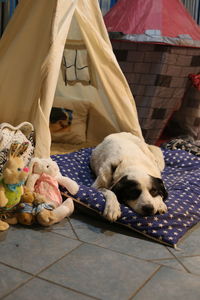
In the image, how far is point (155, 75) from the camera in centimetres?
416

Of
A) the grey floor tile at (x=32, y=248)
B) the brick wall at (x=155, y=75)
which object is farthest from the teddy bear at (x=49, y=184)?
the brick wall at (x=155, y=75)

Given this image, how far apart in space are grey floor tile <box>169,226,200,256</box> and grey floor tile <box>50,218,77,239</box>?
0.54 meters

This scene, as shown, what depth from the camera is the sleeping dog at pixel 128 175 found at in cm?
243

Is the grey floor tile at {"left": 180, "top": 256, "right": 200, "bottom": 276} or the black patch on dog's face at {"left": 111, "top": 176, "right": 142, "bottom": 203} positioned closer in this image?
the grey floor tile at {"left": 180, "top": 256, "right": 200, "bottom": 276}

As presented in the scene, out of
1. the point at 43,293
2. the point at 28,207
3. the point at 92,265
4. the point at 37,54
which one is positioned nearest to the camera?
the point at 43,293

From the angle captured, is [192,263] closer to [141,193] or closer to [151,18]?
[141,193]

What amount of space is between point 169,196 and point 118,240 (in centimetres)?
63

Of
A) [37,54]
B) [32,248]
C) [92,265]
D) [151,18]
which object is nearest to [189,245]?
[92,265]

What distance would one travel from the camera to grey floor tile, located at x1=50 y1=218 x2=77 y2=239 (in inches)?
89.8

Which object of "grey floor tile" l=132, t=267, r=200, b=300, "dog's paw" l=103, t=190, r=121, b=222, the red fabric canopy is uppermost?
the red fabric canopy

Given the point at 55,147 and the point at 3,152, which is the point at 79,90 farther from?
the point at 3,152

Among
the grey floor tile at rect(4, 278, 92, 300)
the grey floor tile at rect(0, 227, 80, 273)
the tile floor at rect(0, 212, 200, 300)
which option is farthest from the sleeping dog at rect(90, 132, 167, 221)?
the grey floor tile at rect(4, 278, 92, 300)

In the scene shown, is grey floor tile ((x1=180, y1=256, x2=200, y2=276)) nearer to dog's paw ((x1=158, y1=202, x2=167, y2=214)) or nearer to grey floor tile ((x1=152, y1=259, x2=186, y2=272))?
grey floor tile ((x1=152, y1=259, x2=186, y2=272))

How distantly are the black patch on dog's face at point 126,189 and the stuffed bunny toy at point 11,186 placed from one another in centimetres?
61
